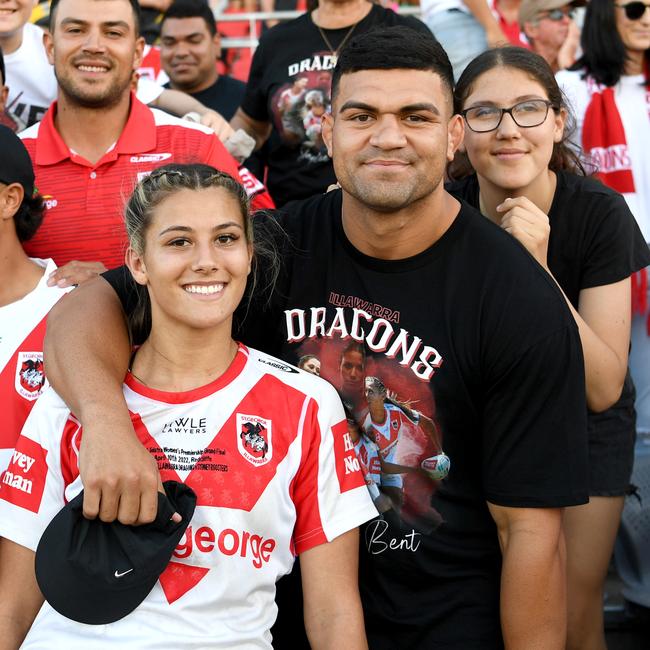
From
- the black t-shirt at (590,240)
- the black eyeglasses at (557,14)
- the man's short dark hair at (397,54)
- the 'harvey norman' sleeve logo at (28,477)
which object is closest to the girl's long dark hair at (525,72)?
the black t-shirt at (590,240)

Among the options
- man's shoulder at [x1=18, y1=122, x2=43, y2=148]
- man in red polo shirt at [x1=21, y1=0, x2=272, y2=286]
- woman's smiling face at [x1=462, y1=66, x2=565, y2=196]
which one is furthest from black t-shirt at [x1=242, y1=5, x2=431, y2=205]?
woman's smiling face at [x1=462, y1=66, x2=565, y2=196]

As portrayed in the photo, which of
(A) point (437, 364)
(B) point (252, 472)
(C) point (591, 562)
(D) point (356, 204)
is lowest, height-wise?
(C) point (591, 562)

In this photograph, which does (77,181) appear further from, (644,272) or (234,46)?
(234,46)

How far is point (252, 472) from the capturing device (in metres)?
2.53

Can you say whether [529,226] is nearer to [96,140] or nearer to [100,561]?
[100,561]

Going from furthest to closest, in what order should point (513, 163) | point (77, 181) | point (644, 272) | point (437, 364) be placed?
point (644, 272)
point (77, 181)
point (513, 163)
point (437, 364)

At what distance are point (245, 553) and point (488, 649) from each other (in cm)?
74

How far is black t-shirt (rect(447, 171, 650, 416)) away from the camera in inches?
123

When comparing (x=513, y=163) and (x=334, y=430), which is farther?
(x=513, y=163)

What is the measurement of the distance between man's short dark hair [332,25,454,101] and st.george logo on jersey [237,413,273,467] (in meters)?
0.98

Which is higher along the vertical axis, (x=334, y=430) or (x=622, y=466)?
(x=334, y=430)

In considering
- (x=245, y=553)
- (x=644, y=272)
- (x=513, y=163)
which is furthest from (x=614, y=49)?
(x=245, y=553)

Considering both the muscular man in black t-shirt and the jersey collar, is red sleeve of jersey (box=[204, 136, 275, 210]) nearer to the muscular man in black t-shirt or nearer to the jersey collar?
the jersey collar

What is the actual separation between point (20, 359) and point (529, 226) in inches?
60.7
